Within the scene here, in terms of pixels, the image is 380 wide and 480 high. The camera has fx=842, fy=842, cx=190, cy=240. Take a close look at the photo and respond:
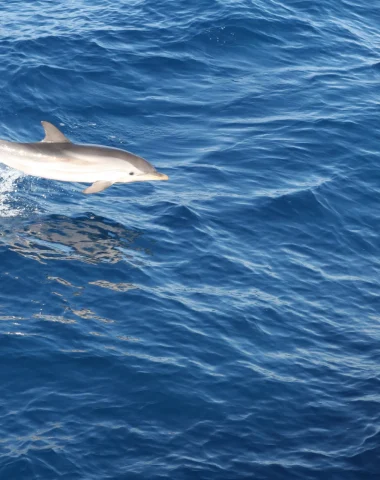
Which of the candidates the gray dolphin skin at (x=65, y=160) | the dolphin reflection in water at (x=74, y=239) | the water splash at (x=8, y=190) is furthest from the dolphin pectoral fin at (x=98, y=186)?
the water splash at (x=8, y=190)

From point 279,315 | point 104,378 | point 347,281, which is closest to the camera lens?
point 104,378

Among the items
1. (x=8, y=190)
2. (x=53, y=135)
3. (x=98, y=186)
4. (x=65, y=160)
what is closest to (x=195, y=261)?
(x=98, y=186)

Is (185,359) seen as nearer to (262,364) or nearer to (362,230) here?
(262,364)

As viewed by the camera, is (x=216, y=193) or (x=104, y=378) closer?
(x=104, y=378)

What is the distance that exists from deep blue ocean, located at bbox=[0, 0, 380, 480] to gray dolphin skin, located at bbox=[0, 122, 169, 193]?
1.50m

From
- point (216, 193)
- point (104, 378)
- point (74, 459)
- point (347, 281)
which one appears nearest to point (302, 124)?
point (216, 193)

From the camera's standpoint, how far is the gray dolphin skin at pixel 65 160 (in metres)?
18.8

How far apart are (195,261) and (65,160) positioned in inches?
147

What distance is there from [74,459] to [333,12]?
2730 centimetres

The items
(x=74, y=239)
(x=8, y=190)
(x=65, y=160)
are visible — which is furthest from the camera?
(x=8, y=190)

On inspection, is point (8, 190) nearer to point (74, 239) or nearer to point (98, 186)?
point (74, 239)

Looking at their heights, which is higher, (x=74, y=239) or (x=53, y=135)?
(x=53, y=135)

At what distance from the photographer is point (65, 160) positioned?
1898cm

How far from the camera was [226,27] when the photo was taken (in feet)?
107
